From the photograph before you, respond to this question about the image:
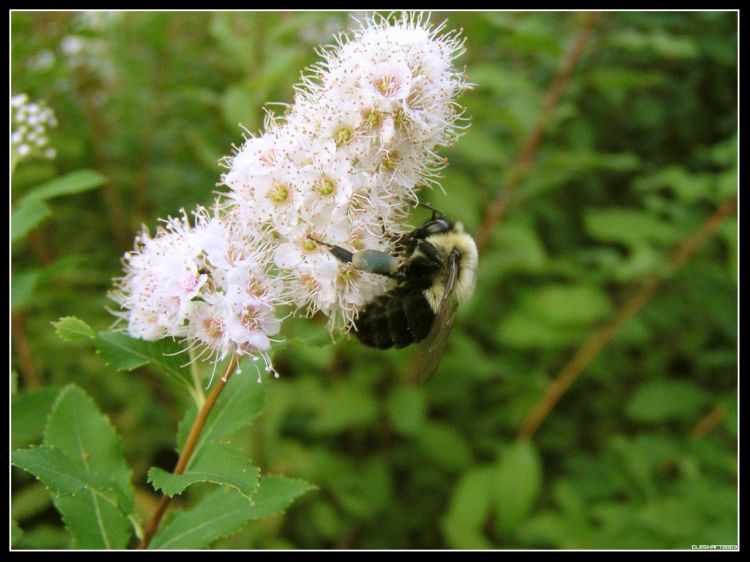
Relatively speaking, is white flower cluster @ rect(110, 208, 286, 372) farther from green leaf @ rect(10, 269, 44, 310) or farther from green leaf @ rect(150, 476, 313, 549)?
green leaf @ rect(10, 269, 44, 310)

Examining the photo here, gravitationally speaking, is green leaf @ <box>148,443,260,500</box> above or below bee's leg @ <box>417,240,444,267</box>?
below

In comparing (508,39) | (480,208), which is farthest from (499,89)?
(480,208)

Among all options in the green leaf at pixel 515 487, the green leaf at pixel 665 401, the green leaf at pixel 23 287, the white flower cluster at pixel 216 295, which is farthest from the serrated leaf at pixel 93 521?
the green leaf at pixel 665 401

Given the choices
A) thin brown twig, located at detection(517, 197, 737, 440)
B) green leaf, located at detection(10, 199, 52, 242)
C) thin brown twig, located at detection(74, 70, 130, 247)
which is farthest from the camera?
thin brown twig, located at detection(74, 70, 130, 247)

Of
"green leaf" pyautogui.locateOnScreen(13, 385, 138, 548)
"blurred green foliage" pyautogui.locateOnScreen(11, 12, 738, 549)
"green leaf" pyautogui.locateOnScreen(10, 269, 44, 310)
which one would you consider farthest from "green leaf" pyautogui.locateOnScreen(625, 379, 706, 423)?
"green leaf" pyautogui.locateOnScreen(10, 269, 44, 310)

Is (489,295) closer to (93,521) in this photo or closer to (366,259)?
(366,259)

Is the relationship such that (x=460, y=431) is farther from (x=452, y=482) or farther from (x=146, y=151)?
(x=146, y=151)

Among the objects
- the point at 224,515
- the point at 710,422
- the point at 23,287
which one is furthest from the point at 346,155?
the point at 710,422
